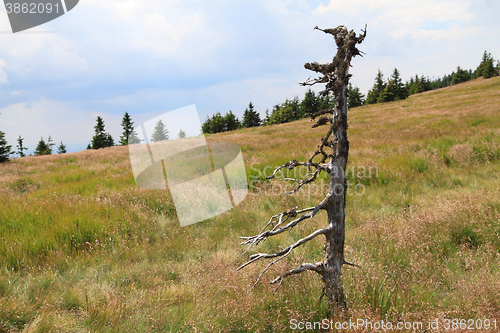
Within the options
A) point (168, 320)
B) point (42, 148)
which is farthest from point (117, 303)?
point (42, 148)

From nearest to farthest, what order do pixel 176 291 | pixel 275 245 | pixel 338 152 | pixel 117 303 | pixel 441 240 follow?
pixel 338 152
pixel 117 303
pixel 176 291
pixel 441 240
pixel 275 245

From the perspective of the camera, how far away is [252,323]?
2217mm

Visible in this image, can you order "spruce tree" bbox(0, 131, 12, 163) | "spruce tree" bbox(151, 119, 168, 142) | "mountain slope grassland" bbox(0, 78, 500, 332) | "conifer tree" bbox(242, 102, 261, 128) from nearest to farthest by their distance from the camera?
"mountain slope grassland" bbox(0, 78, 500, 332)
"spruce tree" bbox(151, 119, 168, 142)
"spruce tree" bbox(0, 131, 12, 163)
"conifer tree" bbox(242, 102, 261, 128)

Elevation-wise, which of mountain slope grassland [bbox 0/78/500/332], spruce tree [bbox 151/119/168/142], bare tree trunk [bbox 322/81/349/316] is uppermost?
spruce tree [bbox 151/119/168/142]

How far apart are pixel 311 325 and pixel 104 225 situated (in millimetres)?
4166

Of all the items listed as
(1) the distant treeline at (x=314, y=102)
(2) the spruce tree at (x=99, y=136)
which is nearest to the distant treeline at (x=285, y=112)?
(1) the distant treeline at (x=314, y=102)

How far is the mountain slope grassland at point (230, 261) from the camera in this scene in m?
2.26

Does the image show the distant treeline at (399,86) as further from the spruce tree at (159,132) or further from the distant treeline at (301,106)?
the spruce tree at (159,132)

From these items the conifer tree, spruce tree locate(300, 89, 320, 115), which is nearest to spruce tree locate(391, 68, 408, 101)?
spruce tree locate(300, 89, 320, 115)

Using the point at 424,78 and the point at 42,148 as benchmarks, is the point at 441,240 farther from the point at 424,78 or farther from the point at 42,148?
the point at 424,78

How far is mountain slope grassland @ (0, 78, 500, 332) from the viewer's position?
226 cm

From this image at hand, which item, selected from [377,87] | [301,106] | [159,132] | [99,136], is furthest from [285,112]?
[159,132]

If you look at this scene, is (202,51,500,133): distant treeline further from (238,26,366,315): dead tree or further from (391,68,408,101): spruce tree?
(238,26,366,315): dead tree

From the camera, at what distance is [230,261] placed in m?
3.47
